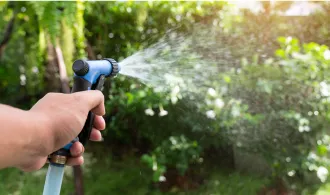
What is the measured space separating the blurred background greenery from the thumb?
1680mm

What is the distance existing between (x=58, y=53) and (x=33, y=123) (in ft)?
7.67

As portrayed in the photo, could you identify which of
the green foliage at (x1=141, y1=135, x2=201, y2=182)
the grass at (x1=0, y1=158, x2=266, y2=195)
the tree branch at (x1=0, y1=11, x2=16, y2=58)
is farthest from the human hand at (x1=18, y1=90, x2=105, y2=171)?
the tree branch at (x1=0, y1=11, x2=16, y2=58)

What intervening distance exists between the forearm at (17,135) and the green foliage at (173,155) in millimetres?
2144

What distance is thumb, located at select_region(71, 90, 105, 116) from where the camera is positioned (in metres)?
1.06

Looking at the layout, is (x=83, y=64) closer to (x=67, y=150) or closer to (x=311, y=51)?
(x=67, y=150)

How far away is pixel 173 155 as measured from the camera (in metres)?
3.12

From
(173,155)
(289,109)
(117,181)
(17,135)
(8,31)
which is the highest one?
(17,135)

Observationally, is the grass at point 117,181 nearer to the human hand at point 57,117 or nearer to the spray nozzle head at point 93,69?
the spray nozzle head at point 93,69

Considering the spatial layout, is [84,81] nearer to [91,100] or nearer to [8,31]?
[91,100]

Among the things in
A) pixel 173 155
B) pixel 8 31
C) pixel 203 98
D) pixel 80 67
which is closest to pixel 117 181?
pixel 173 155

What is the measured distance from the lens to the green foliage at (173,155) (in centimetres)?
305

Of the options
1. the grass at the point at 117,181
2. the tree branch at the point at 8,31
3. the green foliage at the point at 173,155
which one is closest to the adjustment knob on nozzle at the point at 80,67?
the green foliage at the point at 173,155

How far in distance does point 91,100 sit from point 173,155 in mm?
2073

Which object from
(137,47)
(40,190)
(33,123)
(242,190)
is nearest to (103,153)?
(40,190)
